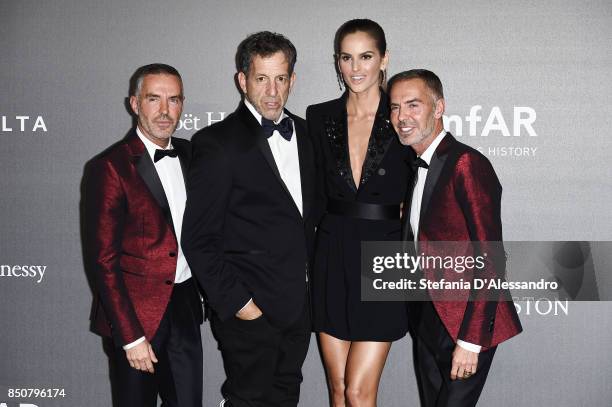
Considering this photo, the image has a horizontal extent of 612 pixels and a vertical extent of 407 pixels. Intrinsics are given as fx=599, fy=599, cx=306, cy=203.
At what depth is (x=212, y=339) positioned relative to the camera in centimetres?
349

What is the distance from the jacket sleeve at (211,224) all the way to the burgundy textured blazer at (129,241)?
0.14 metres

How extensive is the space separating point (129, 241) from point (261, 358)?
0.73m

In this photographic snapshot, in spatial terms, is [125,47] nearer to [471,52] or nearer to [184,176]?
[184,176]

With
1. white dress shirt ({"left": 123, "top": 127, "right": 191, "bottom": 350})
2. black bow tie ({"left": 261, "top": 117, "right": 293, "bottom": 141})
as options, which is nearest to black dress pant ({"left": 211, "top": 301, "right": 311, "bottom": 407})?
white dress shirt ({"left": 123, "top": 127, "right": 191, "bottom": 350})

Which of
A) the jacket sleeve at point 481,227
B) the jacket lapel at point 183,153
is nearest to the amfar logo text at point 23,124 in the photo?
the jacket lapel at point 183,153

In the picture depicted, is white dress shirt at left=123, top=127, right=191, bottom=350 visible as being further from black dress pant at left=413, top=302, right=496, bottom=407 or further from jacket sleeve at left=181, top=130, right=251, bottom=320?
black dress pant at left=413, top=302, right=496, bottom=407

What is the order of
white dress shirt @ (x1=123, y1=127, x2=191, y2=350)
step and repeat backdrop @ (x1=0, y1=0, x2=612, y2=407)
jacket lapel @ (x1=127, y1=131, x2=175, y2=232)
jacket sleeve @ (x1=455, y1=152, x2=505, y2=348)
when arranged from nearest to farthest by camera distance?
jacket sleeve @ (x1=455, y1=152, x2=505, y2=348) < jacket lapel @ (x1=127, y1=131, x2=175, y2=232) < white dress shirt @ (x1=123, y1=127, x2=191, y2=350) < step and repeat backdrop @ (x1=0, y1=0, x2=612, y2=407)

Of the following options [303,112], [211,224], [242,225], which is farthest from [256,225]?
[303,112]

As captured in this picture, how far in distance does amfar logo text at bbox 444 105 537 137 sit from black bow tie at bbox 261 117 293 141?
1150 mm

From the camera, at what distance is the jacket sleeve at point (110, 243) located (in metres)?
2.34

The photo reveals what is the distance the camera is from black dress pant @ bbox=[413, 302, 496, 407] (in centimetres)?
237

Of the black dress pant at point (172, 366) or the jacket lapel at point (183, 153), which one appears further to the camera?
the jacket lapel at point (183, 153)

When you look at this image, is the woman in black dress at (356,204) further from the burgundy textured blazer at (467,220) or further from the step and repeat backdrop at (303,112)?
the step and repeat backdrop at (303,112)

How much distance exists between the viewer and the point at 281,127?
8.13 ft
